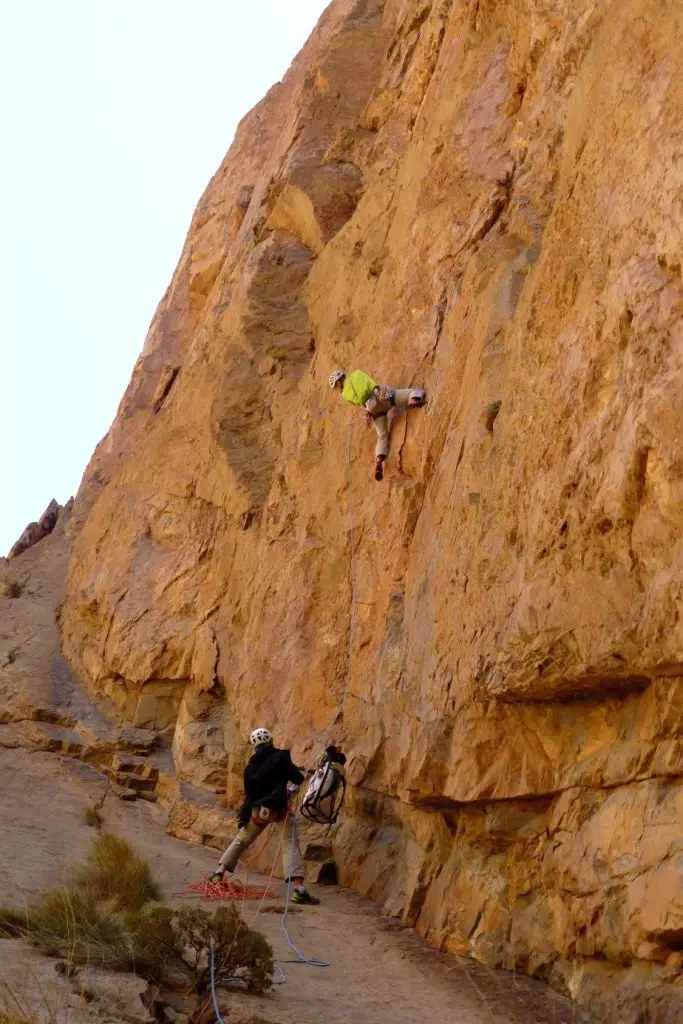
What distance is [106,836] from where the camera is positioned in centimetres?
1108

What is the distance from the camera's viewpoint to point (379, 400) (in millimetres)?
12781

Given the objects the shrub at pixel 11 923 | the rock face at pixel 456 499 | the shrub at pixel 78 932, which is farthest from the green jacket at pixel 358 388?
the shrub at pixel 11 923

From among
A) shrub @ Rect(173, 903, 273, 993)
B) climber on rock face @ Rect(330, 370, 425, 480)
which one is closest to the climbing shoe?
shrub @ Rect(173, 903, 273, 993)

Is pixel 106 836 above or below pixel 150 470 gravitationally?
below

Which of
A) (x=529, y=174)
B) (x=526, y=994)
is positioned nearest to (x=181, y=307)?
(x=529, y=174)

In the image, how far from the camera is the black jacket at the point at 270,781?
36.3 ft

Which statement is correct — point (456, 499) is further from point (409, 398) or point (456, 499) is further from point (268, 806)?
point (268, 806)

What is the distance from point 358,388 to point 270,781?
4.48 m

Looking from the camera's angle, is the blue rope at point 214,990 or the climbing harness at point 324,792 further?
the climbing harness at point 324,792

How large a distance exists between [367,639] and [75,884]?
398 cm

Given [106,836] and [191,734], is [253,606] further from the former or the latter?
[106,836]

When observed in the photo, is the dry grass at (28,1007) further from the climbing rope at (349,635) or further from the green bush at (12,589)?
the green bush at (12,589)

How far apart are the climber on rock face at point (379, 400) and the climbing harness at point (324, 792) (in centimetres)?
344

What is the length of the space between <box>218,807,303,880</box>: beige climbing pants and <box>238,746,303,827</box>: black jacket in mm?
77
